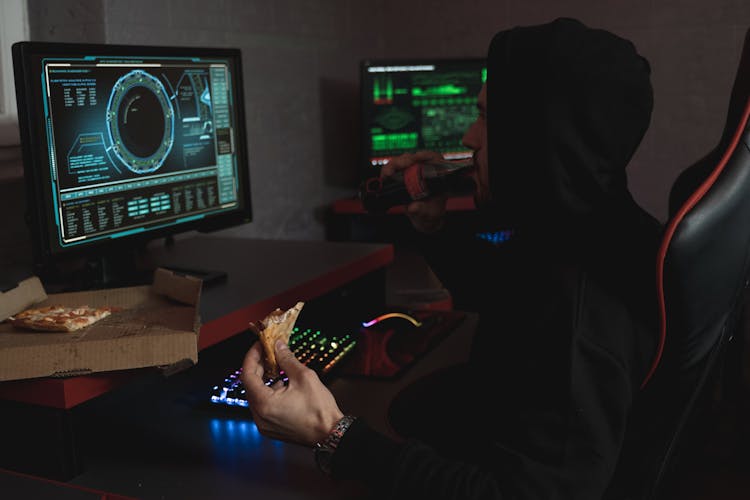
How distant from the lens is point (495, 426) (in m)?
0.92

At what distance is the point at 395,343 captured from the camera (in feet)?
4.73

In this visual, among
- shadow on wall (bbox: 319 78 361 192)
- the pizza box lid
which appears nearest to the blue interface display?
the pizza box lid

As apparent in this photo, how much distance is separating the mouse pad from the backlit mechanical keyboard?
22 millimetres

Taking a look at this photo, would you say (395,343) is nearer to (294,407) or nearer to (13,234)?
(294,407)

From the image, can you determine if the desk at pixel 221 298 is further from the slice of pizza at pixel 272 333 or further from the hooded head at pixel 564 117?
the hooded head at pixel 564 117

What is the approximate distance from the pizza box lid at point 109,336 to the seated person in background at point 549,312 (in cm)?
11

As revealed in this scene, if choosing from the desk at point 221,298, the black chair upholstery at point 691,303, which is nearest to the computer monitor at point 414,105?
the desk at point 221,298

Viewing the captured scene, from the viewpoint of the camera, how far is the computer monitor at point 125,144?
1.15 meters

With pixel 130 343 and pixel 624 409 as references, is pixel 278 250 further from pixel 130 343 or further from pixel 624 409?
pixel 624 409

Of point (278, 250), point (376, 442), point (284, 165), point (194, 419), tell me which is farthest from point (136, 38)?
point (376, 442)

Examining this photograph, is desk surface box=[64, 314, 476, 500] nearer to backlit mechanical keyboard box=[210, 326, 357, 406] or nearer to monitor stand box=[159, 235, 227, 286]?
backlit mechanical keyboard box=[210, 326, 357, 406]

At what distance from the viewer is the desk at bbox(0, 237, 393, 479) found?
37.1 inches

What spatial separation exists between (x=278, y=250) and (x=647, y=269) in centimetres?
96

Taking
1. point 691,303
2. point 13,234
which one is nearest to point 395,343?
point 691,303
